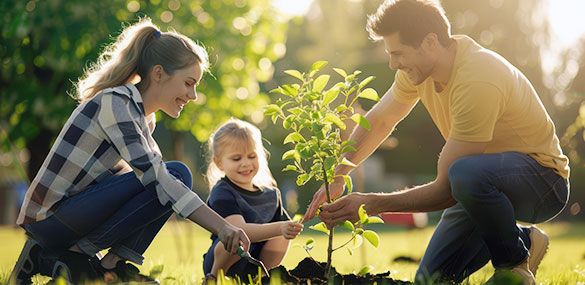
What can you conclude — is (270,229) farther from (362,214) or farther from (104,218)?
(104,218)

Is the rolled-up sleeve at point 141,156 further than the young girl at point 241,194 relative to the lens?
No

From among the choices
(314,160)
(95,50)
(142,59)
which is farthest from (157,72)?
(95,50)

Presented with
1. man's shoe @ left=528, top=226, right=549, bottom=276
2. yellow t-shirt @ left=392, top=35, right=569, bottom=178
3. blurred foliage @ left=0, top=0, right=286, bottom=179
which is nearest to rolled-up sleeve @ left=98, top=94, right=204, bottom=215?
yellow t-shirt @ left=392, top=35, right=569, bottom=178

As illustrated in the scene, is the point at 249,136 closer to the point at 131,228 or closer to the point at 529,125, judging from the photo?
the point at 131,228

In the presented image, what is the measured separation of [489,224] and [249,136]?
1.59 metres

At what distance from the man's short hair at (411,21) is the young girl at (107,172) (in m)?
0.92

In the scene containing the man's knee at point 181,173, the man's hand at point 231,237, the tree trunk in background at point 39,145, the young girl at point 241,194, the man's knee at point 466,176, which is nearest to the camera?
the man's hand at point 231,237

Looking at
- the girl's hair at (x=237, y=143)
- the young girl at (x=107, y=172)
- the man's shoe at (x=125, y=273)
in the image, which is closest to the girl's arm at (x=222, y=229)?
the young girl at (x=107, y=172)

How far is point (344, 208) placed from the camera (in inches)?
139

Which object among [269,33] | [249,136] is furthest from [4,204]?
[249,136]

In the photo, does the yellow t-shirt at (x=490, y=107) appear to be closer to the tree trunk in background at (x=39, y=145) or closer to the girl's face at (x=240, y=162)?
the girl's face at (x=240, y=162)

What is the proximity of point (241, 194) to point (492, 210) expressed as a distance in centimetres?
152

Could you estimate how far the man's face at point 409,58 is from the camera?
3836 mm

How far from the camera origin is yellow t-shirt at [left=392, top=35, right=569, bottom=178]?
12.0ft
